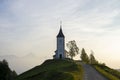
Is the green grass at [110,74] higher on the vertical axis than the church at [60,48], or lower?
lower

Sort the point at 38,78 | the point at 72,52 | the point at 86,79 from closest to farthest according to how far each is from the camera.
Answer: the point at 86,79 → the point at 38,78 → the point at 72,52

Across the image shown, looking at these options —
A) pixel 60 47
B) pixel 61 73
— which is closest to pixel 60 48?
pixel 60 47

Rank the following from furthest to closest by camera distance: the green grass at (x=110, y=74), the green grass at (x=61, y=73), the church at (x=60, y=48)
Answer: the church at (x=60, y=48)
the green grass at (x=61, y=73)
the green grass at (x=110, y=74)

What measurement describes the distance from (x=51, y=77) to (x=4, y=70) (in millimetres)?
19112

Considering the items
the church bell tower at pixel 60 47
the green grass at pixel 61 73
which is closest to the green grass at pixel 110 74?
the green grass at pixel 61 73

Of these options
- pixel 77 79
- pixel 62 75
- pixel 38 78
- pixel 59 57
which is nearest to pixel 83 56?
pixel 59 57

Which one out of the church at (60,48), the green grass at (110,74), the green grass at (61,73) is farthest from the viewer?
the church at (60,48)

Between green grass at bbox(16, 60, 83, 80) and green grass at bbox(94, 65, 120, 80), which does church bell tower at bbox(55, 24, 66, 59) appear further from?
green grass at bbox(94, 65, 120, 80)

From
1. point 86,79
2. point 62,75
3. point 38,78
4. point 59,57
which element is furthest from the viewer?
point 59,57

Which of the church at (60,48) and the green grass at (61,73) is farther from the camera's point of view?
the church at (60,48)

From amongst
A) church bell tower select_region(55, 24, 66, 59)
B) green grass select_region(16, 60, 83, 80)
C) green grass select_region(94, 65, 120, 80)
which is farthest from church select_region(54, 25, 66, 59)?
green grass select_region(94, 65, 120, 80)

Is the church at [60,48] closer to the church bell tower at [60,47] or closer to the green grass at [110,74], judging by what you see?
the church bell tower at [60,47]

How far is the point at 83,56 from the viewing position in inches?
5610

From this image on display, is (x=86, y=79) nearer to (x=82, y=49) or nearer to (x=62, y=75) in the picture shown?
(x=62, y=75)
